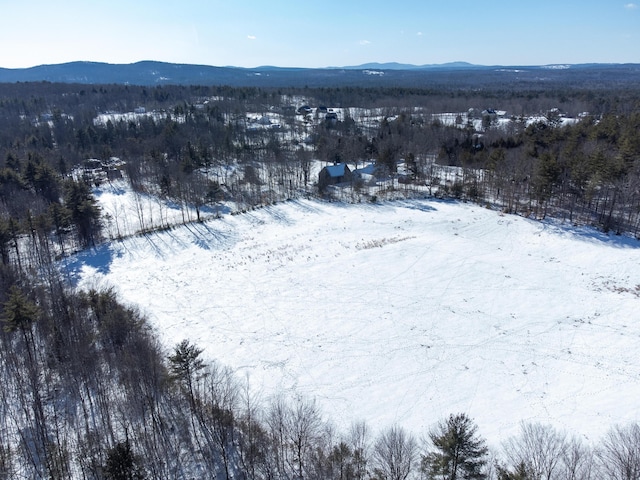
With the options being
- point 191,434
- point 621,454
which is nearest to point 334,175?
point 191,434

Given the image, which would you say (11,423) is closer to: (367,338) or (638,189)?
(367,338)

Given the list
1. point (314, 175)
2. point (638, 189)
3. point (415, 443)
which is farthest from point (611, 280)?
point (314, 175)

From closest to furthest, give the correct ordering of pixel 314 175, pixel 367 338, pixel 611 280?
pixel 367 338
pixel 611 280
pixel 314 175

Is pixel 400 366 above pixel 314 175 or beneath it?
beneath

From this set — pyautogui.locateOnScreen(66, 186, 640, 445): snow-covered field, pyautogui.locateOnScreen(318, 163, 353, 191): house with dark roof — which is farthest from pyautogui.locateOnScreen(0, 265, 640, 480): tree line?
pyautogui.locateOnScreen(318, 163, 353, 191): house with dark roof

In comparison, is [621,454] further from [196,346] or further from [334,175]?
[334,175]

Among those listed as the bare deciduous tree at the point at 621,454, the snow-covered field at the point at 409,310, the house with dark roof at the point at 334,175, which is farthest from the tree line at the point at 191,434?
the house with dark roof at the point at 334,175

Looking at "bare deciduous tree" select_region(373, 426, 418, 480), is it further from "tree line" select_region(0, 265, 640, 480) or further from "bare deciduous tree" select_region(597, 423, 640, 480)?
"bare deciduous tree" select_region(597, 423, 640, 480)
